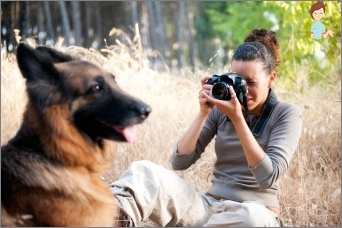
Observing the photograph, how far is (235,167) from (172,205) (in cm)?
39

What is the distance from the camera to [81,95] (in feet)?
8.11

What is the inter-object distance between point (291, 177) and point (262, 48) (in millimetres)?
1752

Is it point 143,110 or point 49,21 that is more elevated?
point 49,21

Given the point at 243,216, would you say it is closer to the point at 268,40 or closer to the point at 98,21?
the point at 268,40

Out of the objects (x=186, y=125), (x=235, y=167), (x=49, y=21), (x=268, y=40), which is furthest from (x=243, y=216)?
(x=49, y=21)

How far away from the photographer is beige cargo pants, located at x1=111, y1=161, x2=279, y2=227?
2863 mm

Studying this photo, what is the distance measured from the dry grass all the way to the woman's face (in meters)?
1.06

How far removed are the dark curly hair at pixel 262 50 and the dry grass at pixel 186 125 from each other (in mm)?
1187

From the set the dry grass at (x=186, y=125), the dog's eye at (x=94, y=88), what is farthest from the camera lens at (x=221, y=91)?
the dry grass at (x=186, y=125)

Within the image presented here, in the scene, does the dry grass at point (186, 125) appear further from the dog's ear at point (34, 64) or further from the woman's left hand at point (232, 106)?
the dog's ear at point (34, 64)

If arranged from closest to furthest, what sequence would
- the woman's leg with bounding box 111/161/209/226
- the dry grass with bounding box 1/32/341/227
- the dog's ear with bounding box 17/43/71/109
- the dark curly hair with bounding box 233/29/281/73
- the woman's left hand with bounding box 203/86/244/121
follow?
1. the dog's ear with bounding box 17/43/71/109
2. the woman's left hand with bounding box 203/86/244/121
3. the woman's leg with bounding box 111/161/209/226
4. the dark curly hair with bounding box 233/29/281/73
5. the dry grass with bounding box 1/32/341/227

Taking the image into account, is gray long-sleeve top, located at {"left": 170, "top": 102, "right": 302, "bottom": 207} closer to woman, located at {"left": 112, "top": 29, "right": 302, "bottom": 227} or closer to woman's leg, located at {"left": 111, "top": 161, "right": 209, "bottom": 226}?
woman, located at {"left": 112, "top": 29, "right": 302, "bottom": 227}

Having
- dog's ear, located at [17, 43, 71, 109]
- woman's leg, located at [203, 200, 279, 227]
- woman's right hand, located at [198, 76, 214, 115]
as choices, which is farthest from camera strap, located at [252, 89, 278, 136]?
dog's ear, located at [17, 43, 71, 109]

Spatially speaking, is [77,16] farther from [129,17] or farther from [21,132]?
[21,132]
